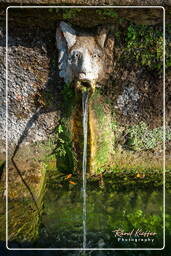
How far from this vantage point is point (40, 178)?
343cm

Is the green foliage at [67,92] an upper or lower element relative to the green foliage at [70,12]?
lower

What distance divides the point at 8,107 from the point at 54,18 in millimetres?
1157

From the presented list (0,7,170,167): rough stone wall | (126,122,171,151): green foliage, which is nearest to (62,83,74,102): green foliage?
(0,7,170,167): rough stone wall

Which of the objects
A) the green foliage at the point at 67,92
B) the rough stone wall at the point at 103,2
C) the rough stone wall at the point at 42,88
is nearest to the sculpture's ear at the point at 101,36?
the rough stone wall at the point at 42,88

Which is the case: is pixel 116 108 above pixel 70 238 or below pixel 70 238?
above

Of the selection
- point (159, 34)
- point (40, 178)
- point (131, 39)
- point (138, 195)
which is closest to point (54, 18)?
point (131, 39)

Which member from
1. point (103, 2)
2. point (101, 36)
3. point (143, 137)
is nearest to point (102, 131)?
point (143, 137)

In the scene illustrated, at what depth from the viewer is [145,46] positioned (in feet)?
10.5

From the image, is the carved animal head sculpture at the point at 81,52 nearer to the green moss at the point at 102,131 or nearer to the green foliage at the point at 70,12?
the green foliage at the point at 70,12

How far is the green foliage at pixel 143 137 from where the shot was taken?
3.64m

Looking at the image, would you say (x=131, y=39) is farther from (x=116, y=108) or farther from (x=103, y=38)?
(x=116, y=108)

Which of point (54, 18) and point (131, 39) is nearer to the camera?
point (54, 18)

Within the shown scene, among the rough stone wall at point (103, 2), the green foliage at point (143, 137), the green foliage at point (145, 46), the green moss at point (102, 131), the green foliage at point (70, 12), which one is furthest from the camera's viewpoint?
the green foliage at point (143, 137)

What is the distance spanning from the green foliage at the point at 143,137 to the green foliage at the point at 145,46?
706mm
